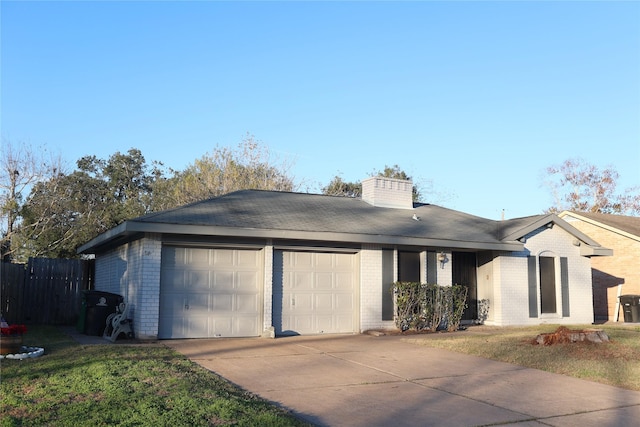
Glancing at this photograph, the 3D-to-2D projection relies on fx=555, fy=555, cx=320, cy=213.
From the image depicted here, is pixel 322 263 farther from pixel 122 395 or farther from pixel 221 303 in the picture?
pixel 122 395

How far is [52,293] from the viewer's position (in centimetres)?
1722

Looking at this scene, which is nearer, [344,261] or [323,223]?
[323,223]

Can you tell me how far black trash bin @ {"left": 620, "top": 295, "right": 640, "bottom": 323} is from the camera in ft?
68.0

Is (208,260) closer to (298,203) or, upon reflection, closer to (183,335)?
(183,335)

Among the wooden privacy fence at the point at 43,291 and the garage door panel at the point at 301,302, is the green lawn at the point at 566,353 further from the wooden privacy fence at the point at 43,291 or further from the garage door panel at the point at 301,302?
the wooden privacy fence at the point at 43,291

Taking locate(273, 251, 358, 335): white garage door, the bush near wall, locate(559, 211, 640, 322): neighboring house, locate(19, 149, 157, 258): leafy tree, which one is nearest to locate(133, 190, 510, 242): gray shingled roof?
locate(273, 251, 358, 335): white garage door

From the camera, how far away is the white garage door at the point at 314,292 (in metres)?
14.0

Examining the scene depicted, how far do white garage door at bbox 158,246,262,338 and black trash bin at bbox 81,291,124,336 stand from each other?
164 centimetres

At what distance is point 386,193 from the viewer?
62.3 feet

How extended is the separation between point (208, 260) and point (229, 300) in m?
1.09

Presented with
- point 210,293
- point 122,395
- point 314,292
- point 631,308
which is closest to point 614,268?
point 631,308

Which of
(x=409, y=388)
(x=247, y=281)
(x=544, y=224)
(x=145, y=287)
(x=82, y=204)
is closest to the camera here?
(x=409, y=388)

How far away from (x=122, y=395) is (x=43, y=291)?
492 inches

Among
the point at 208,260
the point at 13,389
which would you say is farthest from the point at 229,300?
the point at 13,389
